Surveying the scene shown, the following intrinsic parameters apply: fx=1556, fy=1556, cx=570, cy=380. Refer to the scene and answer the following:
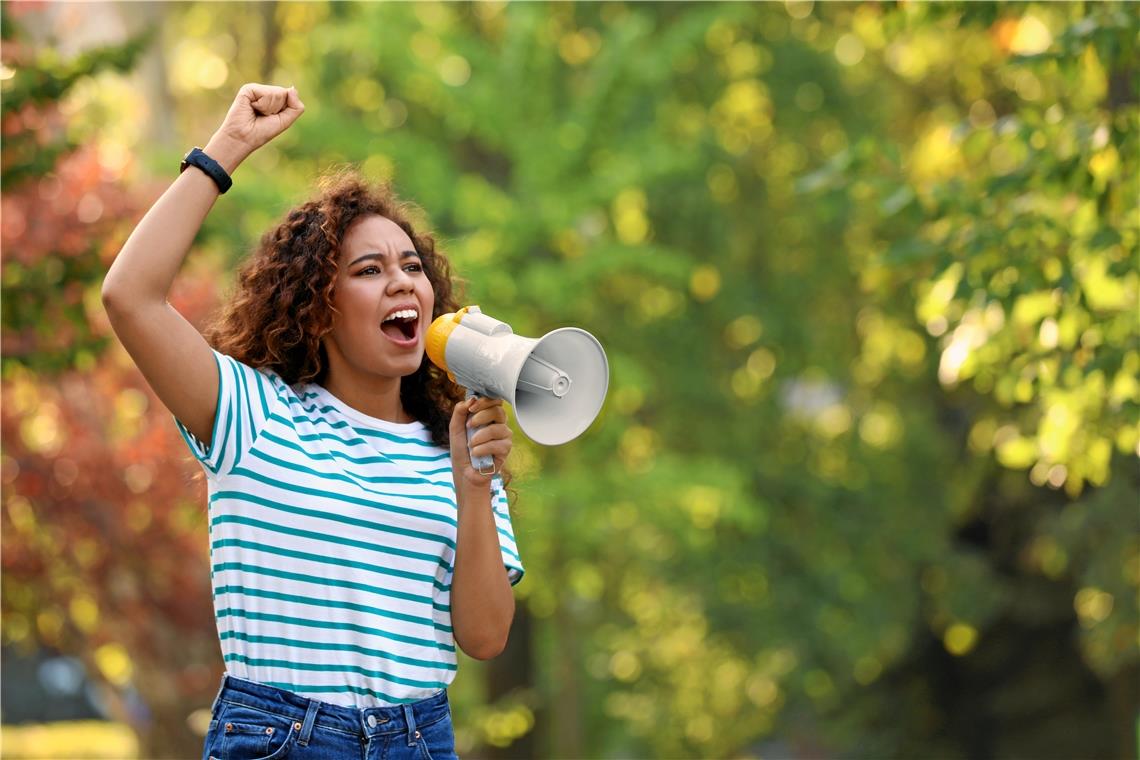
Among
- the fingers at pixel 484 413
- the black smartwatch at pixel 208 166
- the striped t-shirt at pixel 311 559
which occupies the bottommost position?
the striped t-shirt at pixel 311 559

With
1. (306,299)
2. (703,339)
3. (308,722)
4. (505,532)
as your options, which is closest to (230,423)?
(306,299)

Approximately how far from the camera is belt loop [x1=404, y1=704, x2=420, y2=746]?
2539 mm

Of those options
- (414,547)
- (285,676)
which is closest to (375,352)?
(414,547)

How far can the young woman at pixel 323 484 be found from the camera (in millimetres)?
2441

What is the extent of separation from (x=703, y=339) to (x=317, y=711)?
1057 centimetres

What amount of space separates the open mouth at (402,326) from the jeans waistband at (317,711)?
636 millimetres

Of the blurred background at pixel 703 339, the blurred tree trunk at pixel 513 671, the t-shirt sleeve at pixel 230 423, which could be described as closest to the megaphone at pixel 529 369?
the t-shirt sleeve at pixel 230 423

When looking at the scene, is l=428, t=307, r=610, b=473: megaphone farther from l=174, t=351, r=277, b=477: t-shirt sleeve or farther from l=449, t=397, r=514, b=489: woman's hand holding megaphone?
l=174, t=351, r=277, b=477: t-shirt sleeve

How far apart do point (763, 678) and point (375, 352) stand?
12.0 meters

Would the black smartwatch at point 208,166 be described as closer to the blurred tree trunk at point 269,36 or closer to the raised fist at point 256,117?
the raised fist at point 256,117

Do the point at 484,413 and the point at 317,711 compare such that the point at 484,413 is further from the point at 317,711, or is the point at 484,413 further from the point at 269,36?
the point at 269,36

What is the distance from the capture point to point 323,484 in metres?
2.51

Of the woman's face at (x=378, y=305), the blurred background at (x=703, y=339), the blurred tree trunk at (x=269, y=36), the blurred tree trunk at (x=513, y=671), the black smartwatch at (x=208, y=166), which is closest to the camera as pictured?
the black smartwatch at (x=208, y=166)

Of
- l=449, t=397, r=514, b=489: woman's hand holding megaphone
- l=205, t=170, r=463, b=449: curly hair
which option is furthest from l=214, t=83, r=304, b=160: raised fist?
l=449, t=397, r=514, b=489: woman's hand holding megaphone
